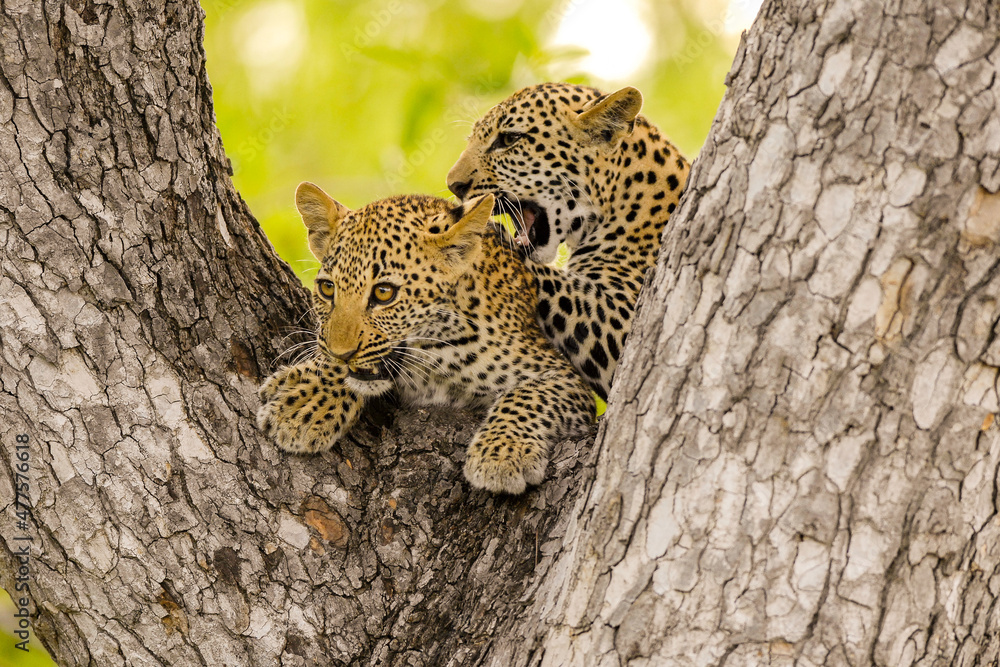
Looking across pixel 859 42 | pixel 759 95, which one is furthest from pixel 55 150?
pixel 859 42

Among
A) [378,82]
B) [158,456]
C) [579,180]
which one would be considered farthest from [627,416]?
[378,82]

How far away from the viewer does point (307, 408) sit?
14.6 feet

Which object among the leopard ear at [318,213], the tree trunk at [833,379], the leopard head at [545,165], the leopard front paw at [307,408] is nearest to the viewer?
the tree trunk at [833,379]

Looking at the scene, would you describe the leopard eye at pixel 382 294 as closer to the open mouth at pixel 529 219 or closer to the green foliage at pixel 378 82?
the open mouth at pixel 529 219

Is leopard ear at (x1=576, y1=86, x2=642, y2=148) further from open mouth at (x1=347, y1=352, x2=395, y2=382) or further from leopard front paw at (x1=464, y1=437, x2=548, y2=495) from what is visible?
leopard front paw at (x1=464, y1=437, x2=548, y2=495)

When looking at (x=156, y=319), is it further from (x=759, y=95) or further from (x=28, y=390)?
(x=759, y=95)

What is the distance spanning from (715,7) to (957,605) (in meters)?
9.57

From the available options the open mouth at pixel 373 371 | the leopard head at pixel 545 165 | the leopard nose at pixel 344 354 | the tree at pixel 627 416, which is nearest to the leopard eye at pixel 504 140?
the leopard head at pixel 545 165

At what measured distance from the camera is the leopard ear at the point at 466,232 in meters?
5.26

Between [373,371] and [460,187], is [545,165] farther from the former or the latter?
[373,371]

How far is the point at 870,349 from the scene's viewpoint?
2.85 metres

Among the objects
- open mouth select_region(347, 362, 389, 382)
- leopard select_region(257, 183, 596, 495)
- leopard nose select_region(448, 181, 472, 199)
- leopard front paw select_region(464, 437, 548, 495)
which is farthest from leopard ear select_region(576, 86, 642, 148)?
leopard front paw select_region(464, 437, 548, 495)

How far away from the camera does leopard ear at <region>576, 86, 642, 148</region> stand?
6219mm

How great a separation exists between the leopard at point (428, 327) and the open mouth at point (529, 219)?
0.74m
